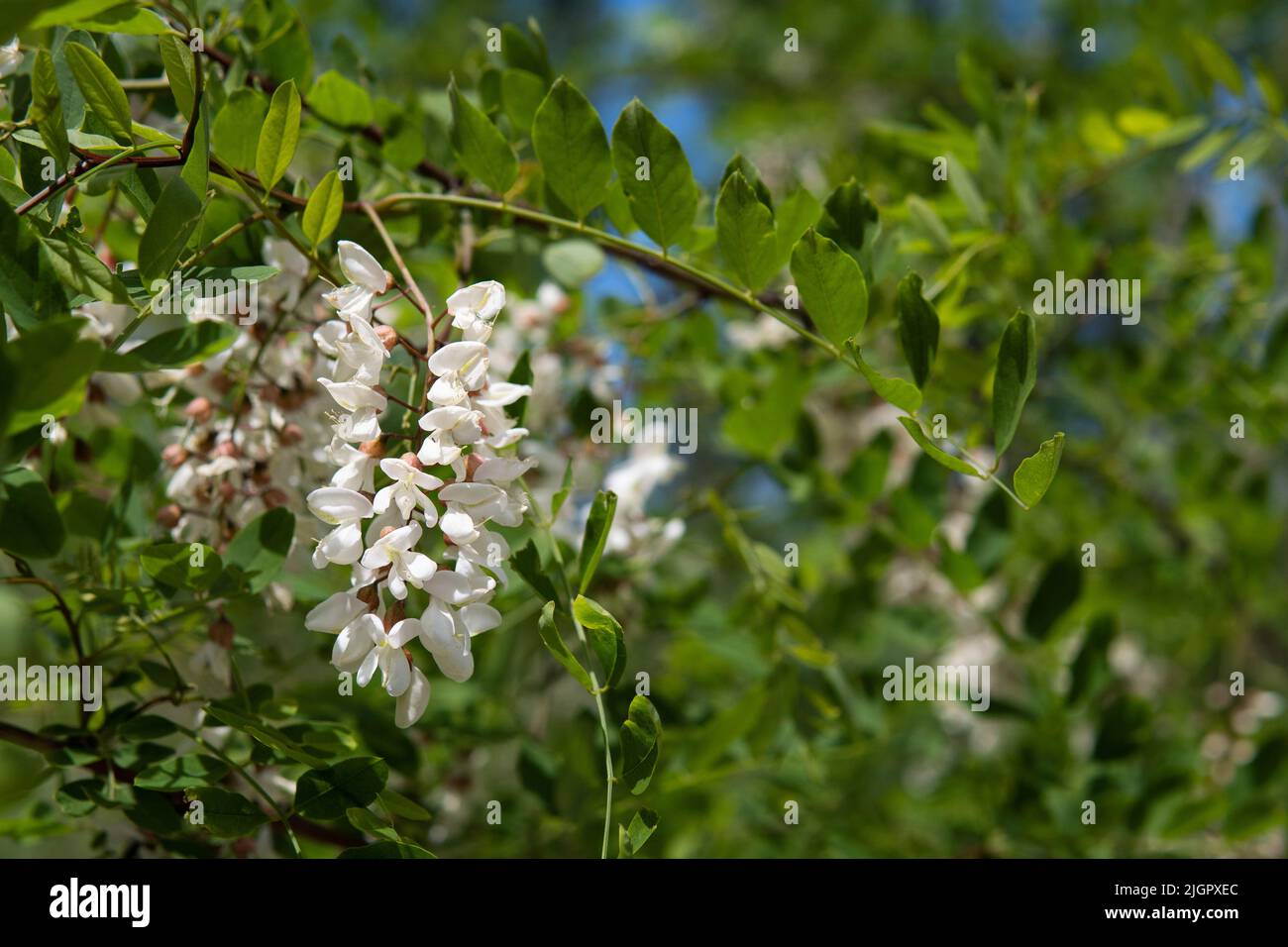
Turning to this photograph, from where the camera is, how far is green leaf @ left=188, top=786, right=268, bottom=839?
0.56m

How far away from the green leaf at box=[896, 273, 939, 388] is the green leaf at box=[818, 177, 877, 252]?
55mm

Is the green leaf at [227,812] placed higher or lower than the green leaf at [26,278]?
lower

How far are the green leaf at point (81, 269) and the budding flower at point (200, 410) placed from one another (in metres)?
0.17

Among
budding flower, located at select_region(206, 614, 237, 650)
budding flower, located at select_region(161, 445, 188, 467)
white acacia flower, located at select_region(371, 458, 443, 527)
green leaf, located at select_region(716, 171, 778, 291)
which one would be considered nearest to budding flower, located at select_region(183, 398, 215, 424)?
budding flower, located at select_region(161, 445, 188, 467)

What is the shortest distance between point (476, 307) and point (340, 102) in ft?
0.88

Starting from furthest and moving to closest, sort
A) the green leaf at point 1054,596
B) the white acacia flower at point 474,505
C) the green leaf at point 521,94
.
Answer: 1. the green leaf at point 1054,596
2. the green leaf at point 521,94
3. the white acacia flower at point 474,505

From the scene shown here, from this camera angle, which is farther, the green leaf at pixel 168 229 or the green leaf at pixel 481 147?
the green leaf at pixel 481 147

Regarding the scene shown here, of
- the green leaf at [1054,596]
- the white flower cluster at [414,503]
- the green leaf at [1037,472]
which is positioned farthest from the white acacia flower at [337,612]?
the green leaf at [1054,596]

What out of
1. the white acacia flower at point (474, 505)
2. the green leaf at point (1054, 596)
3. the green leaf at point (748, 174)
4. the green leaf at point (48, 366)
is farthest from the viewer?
the green leaf at point (1054, 596)

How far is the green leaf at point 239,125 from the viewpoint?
1.85 feet

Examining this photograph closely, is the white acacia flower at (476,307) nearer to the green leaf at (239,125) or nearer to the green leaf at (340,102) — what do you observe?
the green leaf at (239,125)

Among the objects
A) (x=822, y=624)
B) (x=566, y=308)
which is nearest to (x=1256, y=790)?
(x=822, y=624)
